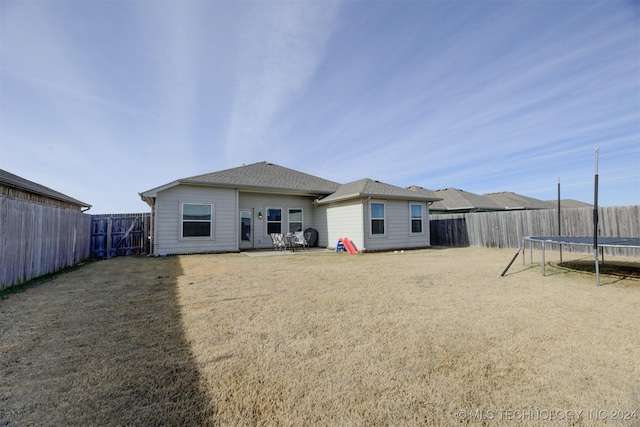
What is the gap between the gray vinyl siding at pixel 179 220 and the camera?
1056cm

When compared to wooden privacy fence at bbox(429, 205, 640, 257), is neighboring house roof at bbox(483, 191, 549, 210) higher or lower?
higher

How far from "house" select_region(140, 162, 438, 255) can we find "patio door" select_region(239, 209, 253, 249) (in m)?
0.05

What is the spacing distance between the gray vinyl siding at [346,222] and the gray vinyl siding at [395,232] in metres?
0.29

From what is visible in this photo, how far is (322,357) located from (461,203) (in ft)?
75.6

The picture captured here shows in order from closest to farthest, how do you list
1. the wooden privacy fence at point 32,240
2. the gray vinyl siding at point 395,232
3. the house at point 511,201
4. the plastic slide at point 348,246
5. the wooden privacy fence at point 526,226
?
the wooden privacy fence at point 32,240, the wooden privacy fence at point 526,226, the plastic slide at point 348,246, the gray vinyl siding at point 395,232, the house at point 511,201

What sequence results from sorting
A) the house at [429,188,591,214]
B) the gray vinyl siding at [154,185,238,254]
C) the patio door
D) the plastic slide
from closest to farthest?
the gray vinyl siding at [154,185,238,254], the plastic slide, the patio door, the house at [429,188,591,214]

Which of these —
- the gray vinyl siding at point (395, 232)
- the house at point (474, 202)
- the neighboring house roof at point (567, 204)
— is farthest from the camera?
the neighboring house roof at point (567, 204)

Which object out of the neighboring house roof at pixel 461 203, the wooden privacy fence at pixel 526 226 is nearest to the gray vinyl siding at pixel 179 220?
the wooden privacy fence at pixel 526 226

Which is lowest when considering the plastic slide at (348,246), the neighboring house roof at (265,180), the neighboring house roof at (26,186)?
the plastic slide at (348,246)

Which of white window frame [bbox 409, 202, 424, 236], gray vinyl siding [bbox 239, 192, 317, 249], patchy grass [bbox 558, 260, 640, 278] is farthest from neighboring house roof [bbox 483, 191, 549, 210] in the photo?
gray vinyl siding [bbox 239, 192, 317, 249]

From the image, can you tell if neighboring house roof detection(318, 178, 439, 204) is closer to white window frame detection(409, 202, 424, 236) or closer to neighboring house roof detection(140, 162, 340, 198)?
white window frame detection(409, 202, 424, 236)

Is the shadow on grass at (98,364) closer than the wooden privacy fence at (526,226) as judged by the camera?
Yes

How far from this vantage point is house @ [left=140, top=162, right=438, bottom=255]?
10.8 meters

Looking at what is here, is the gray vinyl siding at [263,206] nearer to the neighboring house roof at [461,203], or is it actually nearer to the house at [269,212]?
the house at [269,212]
